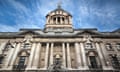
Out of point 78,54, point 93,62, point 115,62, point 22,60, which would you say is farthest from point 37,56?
point 115,62

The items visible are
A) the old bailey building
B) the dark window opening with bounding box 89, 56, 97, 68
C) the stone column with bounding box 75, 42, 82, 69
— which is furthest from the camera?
the dark window opening with bounding box 89, 56, 97, 68

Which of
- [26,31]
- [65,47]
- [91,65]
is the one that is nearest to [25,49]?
[26,31]

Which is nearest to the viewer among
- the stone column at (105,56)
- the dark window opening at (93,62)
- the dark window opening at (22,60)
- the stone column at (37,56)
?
the stone column at (105,56)

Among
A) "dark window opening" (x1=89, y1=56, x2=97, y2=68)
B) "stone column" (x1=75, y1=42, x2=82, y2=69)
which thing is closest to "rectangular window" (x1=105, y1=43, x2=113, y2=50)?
"dark window opening" (x1=89, y1=56, x2=97, y2=68)

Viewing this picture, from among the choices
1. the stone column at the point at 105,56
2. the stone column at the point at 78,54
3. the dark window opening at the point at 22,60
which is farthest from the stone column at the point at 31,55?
the stone column at the point at 105,56

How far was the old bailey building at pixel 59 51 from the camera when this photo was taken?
776 inches

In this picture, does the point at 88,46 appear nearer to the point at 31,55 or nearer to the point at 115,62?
the point at 115,62

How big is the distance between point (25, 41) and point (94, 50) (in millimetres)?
15529

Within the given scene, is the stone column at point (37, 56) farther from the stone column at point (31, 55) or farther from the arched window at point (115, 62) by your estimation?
the arched window at point (115, 62)

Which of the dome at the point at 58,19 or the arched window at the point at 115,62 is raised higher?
the dome at the point at 58,19

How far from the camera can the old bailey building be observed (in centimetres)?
1972

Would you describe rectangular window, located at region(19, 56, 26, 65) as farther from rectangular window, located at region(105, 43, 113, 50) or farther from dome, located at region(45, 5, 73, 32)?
rectangular window, located at region(105, 43, 113, 50)

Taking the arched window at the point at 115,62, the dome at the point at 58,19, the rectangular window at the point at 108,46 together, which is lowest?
the arched window at the point at 115,62

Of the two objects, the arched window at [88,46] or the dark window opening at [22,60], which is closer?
the dark window opening at [22,60]
